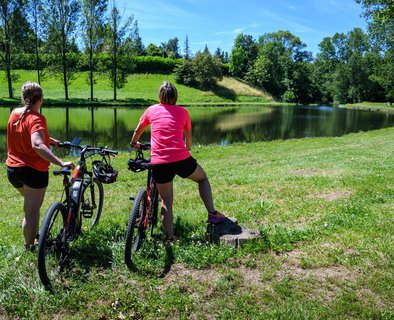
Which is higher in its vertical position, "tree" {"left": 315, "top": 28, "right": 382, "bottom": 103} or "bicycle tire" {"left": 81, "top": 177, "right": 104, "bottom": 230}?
"tree" {"left": 315, "top": 28, "right": 382, "bottom": 103}

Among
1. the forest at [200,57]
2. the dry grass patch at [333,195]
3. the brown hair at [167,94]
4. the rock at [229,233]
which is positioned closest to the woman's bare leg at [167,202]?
the rock at [229,233]

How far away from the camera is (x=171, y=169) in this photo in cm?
458

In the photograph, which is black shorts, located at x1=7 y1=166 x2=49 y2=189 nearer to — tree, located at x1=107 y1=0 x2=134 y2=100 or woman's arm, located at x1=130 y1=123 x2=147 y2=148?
woman's arm, located at x1=130 y1=123 x2=147 y2=148

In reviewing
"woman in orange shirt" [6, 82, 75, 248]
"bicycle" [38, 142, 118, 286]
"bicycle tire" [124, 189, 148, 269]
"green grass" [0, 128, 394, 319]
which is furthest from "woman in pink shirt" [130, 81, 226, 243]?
"woman in orange shirt" [6, 82, 75, 248]

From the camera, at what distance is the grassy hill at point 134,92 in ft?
170

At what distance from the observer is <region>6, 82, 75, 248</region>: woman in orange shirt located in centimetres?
415

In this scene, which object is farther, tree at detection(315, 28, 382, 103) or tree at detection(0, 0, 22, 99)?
tree at detection(315, 28, 382, 103)

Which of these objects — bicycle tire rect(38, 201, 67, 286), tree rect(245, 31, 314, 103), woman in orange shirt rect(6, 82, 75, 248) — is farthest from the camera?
tree rect(245, 31, 314, 103)

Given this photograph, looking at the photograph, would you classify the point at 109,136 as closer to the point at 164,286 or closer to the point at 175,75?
the point at 164,286

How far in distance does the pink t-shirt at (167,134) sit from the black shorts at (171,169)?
0.18 feet

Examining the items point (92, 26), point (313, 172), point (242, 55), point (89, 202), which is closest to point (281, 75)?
point (242, 55)

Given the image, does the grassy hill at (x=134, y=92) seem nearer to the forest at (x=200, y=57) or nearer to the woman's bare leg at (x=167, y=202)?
the forest at (x=200, y=57)

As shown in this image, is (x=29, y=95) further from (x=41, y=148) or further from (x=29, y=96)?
(x=41, y=148)

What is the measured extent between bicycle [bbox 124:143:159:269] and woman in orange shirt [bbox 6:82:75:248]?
90cm
